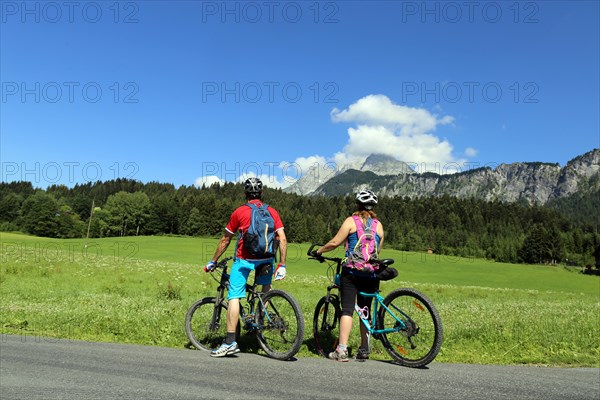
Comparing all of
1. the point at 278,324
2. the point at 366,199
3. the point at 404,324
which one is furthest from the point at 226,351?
the point at 366,199

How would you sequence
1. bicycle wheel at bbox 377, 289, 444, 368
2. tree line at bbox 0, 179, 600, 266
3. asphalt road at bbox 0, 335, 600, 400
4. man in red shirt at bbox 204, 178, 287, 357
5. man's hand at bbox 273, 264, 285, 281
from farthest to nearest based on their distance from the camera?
tree line at bbox 0, 179, 600, 266 < man in red shirt at bbox 204, 178, 287, 357 < man's hand at bbox 273, 264, 285, 281 < bicycle wheel at bbox 377, 289, 444, 368 < asphalt road at bbox 0, 335, 600, 400

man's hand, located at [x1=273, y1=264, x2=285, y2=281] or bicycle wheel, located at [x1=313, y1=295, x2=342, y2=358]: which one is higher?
man's hand, located at [x1=273, y1=264, x2=285, y2=281]

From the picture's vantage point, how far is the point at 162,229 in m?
144

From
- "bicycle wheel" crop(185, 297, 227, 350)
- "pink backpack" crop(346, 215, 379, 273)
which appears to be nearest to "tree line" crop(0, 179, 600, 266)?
"bicycle wheel" crop(185, 297, 227, 350)

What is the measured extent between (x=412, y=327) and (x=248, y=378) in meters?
2.66

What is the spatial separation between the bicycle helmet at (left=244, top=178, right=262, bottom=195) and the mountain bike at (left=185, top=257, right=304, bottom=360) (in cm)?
131

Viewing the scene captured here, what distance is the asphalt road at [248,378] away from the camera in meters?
4.98

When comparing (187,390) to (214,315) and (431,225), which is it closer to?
(214,315)

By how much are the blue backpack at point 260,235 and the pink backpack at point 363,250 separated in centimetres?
132

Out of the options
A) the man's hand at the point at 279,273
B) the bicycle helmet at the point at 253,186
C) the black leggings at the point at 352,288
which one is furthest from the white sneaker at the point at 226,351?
the bicycle helmet at the point at 253,186

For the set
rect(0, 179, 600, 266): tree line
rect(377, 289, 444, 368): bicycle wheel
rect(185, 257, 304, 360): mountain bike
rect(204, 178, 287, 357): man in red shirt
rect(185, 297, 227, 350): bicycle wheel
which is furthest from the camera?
rect(0, 179, 600, 266): tree line

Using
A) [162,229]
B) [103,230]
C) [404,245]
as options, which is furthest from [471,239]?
[103,230]

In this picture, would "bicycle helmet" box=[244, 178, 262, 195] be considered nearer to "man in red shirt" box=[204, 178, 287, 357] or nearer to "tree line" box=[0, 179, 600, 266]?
"man in red shirt" box=[204, 178, 287, 357]

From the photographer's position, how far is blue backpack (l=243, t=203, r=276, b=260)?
700cm
